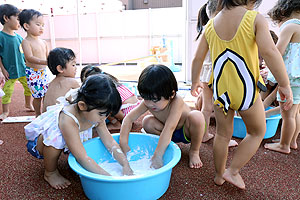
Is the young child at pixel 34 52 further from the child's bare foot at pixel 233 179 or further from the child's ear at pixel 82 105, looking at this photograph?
the child's bare foot at pixel 233 179

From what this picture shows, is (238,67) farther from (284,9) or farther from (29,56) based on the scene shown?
(29,56)

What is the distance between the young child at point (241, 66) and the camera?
975mm

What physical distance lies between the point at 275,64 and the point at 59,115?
3.22 feet

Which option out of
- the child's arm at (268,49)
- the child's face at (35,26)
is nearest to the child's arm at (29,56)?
the child's face at (35,26)

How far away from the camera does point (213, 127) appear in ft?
6.70

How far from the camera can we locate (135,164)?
1409 mm

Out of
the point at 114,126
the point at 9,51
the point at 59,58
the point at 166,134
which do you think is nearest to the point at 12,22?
the point at 9,51

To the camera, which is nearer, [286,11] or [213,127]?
[286,11]

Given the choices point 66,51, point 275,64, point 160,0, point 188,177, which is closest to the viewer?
point 275,64

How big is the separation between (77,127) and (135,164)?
42 cm

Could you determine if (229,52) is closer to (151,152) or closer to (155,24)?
(151,152)

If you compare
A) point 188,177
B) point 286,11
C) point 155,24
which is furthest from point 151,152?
point 155,24

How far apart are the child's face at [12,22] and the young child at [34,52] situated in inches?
6.2

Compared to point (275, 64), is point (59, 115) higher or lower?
lower
